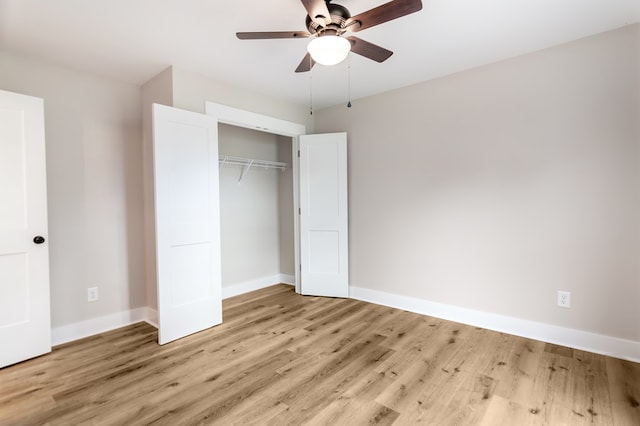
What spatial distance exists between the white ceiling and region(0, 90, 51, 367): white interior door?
2.11 feet

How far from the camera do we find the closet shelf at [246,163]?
12.5 feet

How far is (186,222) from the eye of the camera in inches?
113

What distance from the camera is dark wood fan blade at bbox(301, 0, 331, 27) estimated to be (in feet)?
5.30

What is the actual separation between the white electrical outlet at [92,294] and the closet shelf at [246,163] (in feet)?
6.02

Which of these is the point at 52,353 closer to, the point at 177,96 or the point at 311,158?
the point at 177,96

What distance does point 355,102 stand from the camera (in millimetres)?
3855

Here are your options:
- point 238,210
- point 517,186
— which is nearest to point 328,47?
point 517,186

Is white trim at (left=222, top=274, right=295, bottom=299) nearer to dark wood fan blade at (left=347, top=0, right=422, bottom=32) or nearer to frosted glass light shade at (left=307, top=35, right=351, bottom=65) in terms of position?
frosted glass light shade at (left=307, top=35, right=351, bottom=65)

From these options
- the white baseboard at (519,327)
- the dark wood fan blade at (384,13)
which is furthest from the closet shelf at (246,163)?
the dark wood fan blade at (384,13)

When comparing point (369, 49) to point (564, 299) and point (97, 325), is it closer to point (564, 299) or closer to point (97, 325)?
point (564, 299)

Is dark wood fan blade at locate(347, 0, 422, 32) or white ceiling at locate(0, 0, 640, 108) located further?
white ceiling at locate(0, 0, 640, 108)

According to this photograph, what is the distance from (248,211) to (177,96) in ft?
5.97

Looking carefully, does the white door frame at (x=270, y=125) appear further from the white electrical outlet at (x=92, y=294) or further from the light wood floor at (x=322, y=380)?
the white electrical outlet at (x=92, y=294)

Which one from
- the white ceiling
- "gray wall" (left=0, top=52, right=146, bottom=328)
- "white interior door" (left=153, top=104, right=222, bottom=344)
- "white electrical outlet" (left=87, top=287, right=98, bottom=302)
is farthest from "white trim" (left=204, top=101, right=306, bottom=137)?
"white electrical outlet" (left=87, top=287, right=98, bottom=302)
